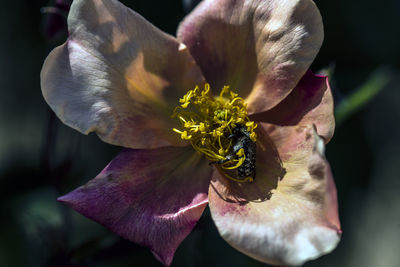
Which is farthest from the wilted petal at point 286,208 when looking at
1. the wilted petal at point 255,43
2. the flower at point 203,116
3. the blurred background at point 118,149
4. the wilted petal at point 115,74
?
the blurred background at point 118,149

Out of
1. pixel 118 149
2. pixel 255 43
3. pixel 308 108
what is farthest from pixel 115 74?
pixel 118 149

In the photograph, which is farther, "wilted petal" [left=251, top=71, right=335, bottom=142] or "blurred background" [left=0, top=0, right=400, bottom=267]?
"blurred background" [left=0, top=0, right=400, bottom=267]

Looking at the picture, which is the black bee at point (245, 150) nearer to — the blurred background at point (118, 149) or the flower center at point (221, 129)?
the flower center at point (221, 129)

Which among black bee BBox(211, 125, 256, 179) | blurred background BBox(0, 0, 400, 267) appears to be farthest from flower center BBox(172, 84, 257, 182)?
blurred background BBox(0, 0, 400, 267)

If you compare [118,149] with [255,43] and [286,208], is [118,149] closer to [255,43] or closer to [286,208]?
[255,43]

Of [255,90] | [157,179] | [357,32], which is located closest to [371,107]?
[357,32]

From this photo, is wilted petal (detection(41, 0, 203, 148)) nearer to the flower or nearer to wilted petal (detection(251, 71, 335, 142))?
the flower
